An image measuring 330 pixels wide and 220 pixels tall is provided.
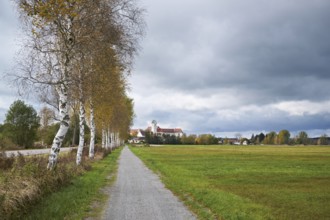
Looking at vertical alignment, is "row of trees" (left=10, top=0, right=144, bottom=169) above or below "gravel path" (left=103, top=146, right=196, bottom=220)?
above

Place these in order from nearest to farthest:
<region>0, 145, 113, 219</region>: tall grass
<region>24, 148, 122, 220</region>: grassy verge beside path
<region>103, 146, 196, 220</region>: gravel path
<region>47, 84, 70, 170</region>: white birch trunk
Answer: <region>0, 145, 113, 219</region>: tall grass → <region>24, 148, 122, 220</region>: grassy verge beside path → <region>103, 146, 196, 220</region>: gravel path → <region>47, 84, 70, 170</region>: white birch trunk

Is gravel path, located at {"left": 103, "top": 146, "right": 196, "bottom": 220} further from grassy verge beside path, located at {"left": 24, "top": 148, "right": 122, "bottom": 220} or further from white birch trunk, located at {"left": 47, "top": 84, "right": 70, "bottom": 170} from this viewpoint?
white birch trunk, located at {"left": 47, "top": 84, "right": 70, "bottom": 170}

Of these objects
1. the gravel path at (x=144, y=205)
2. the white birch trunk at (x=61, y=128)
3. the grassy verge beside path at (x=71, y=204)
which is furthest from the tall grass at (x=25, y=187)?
the gravel path at (x=144, y=205)

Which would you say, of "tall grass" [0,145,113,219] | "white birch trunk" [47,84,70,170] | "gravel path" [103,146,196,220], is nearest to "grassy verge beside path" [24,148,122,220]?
"tall grass" [0,145,113,219]

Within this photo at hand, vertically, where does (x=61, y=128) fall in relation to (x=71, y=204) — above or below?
above

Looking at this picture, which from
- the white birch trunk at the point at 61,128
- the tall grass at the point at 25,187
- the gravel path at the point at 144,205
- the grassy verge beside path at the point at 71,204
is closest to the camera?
the tall grass at the point at 25,187

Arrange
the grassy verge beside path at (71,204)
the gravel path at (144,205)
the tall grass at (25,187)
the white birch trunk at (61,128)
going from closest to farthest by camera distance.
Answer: the tall grass at (25,187)
the grassy verge beside path at (71,204)
the gravel path at (144,205)
the white birch trunk at (61,128)

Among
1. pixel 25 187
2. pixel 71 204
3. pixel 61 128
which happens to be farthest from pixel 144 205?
pixel 61 128

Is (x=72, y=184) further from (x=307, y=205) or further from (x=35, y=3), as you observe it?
(x=307, y=205)

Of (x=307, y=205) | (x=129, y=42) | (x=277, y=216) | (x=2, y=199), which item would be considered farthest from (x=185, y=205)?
(x=129, y=42)

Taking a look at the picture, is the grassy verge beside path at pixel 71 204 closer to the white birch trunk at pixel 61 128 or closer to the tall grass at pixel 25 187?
the tall grass at pixel 25 187

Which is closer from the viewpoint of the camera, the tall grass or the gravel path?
the tall grass

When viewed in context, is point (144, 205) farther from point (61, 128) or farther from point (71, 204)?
point (61, 128)

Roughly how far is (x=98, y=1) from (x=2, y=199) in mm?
10431
